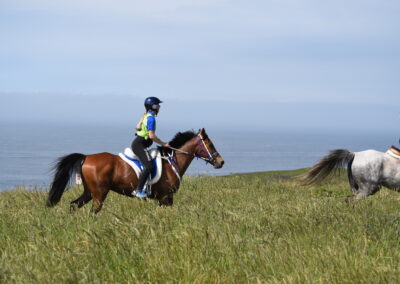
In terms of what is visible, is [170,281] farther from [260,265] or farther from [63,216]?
[63,216]

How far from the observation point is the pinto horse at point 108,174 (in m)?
11.3

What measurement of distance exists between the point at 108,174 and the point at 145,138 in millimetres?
1155

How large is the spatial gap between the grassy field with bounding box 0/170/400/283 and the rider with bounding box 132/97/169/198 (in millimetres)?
3451

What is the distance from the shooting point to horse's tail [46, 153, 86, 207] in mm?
11499

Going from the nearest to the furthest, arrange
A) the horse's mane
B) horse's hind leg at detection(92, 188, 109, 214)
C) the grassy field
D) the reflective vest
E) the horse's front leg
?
the grassy field, horse's hind leg at detection(92, 188, 109, 214), the reflective vest, the horse's front leg, the horse's mane

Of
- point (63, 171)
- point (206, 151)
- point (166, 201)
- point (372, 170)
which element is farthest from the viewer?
point (372, 170)

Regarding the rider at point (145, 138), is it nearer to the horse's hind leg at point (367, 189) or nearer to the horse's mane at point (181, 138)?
the horse's mane at point (181, 138)

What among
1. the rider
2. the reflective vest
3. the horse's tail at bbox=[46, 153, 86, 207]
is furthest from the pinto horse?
the reflective vest

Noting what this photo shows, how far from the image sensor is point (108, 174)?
37.4 feet

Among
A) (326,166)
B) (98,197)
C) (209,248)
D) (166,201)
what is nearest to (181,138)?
(166,201)

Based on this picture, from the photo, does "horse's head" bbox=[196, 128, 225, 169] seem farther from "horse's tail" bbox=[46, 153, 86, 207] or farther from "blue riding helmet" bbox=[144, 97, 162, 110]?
"horse's tail" bbox=[46, 153, 86, 207]

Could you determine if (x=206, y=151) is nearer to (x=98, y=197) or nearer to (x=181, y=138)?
(x=181, y=138)

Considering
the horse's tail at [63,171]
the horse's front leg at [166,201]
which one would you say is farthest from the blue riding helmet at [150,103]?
the horse's front leg at [166,201]

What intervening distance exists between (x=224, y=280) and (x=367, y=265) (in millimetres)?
1321
